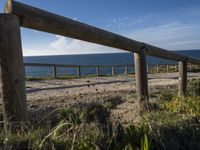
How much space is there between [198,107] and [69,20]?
239 cm

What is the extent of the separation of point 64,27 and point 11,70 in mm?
940

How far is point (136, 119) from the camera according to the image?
188 inches

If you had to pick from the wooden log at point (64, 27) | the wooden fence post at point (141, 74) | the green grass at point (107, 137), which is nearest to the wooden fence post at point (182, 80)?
the wooden fence post at point (141, 74)

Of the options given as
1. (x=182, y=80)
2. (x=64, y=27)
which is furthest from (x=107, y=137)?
(x=182, y=80)

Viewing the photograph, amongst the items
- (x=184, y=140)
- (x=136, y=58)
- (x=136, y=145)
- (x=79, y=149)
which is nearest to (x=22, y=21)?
(x=79, y=149)

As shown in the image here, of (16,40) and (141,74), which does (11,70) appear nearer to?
(16,40)

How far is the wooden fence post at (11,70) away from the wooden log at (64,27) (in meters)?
0.13

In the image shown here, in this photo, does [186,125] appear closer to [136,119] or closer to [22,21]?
[136,119]

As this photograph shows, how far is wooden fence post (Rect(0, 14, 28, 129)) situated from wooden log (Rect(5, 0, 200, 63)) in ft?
0.43

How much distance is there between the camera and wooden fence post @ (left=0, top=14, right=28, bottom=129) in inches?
115

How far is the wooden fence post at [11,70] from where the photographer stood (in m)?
2.91

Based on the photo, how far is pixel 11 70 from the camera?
293 cm

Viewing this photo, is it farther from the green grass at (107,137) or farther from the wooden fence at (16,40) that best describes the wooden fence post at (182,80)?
the wooden fence at (16,40)

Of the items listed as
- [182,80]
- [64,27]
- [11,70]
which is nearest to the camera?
[11,70]
